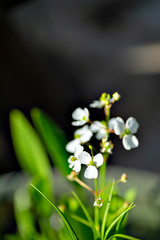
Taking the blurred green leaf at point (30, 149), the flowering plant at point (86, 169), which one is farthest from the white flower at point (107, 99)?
the blurred green leaf at point (30, 149)

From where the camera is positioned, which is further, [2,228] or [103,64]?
[103,64]

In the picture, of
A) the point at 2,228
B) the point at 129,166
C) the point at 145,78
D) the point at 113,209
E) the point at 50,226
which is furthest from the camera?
the point at 145,78

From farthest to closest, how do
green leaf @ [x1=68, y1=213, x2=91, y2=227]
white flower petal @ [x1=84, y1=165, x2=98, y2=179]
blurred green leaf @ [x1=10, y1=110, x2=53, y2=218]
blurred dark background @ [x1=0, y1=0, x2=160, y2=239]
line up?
blurred dark background @ [x1=0, y1=0, x2=160, y2=239] → blurred green leaf @ [x1=10, y1=110, x2=53, y2=218] → green leaf @ [x1=68, y1=213, x2=91, y2=227] → white flower petal @ [x1=84, y1=165, x2=98, y2=179]

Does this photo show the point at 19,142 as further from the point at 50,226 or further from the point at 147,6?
the point at 147,6

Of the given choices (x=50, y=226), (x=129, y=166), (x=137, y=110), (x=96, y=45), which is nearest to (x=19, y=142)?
(x=50, y=226)

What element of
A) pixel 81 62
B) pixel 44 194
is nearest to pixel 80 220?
pixel 44 194

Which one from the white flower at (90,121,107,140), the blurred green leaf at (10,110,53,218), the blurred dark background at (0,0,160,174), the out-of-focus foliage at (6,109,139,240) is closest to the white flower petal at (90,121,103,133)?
the white flower at (90,121,107,140)

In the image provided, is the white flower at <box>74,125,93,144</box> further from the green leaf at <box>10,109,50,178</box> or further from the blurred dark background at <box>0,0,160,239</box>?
the blurred dark background at <box>0,0,160,239</box>

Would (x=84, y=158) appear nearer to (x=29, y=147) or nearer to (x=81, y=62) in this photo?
(x=29, y=147)
